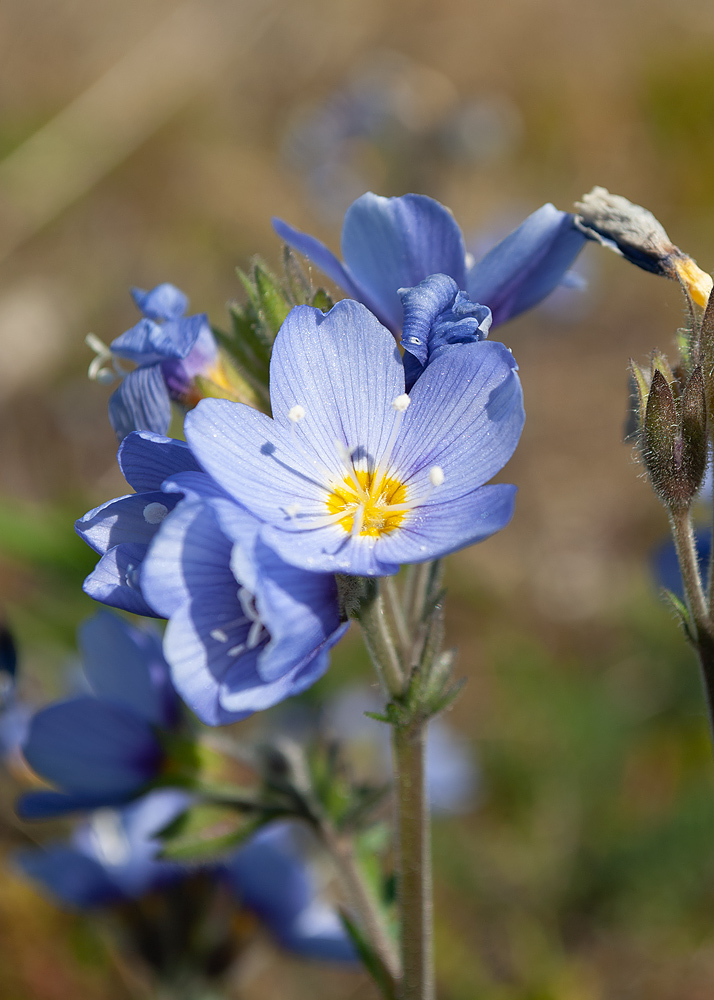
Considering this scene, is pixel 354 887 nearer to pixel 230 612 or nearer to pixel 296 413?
pixel 230 612

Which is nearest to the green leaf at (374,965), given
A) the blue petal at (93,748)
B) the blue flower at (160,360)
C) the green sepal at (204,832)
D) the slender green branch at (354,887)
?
the slender green branch at (354,887)

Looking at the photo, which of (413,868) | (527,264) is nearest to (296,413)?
(527,264)

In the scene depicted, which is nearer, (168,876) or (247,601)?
(247,601)

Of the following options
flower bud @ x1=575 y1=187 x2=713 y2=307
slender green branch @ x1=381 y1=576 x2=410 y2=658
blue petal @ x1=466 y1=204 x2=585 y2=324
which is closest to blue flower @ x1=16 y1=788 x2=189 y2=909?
slender green branch @ x1=381 y1=576 x2=410 y2=658

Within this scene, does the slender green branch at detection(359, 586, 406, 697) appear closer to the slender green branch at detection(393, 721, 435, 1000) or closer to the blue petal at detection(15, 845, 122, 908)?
the slender green branch at detection(393, 721, 435, 1000)

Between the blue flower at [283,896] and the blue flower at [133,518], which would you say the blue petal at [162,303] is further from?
the blue flower at [283,896]

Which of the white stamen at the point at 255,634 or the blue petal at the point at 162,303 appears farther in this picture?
the blue petal at the point at 162,303

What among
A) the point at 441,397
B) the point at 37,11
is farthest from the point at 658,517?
the point at 37,11

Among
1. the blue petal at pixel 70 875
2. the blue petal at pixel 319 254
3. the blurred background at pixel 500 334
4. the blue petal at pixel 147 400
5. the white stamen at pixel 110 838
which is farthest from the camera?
the blurred background at pixel 500 334
